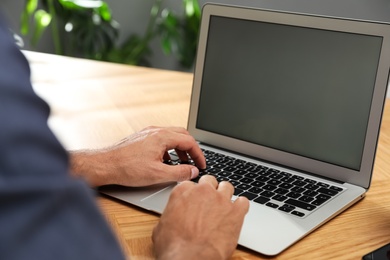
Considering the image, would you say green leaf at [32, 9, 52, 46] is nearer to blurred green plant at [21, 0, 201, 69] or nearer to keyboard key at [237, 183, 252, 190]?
blurred green plant at [21, 0, 201, 69]

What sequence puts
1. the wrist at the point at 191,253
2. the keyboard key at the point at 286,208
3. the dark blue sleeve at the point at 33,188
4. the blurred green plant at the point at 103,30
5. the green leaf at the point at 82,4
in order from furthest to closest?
Answer: the blurred green plant at the point at 103,30 < the green leaf at the point at 82,4 < the keyboard key at the point at 286,208 < the wrist at the point at 191,253 < the dark blue sleeve at the point at 33,188

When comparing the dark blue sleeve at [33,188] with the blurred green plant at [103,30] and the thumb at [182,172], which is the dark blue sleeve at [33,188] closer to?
the thumb at [182,172]

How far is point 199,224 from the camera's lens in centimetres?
83

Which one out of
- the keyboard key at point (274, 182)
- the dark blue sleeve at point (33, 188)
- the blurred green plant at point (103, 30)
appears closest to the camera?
the dark blue sleeve at point (33, 188)

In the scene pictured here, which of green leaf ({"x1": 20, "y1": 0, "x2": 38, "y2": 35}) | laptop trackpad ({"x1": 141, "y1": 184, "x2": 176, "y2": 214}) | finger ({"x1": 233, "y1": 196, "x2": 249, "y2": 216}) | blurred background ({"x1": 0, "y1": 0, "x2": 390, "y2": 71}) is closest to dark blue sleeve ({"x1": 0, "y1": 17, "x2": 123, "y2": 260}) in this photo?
finger ({"x1": 233, "y1": 196, "x2": 249, "y2": 216})

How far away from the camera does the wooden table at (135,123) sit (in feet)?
3.03

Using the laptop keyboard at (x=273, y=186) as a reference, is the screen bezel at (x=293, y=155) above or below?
above

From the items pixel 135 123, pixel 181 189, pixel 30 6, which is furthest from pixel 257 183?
pixel 30 6

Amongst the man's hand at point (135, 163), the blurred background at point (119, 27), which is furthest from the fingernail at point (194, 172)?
the blurred background at point (119, 27)

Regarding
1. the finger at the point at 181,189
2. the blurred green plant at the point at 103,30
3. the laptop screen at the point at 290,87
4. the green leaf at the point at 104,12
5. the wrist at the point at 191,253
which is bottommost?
the blurred green plant at the point at 103,30

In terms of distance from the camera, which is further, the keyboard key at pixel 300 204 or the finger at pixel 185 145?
the finger at pixel 185 145

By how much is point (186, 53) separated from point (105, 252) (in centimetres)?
351

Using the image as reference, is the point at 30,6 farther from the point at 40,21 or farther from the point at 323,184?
the point at 323,184

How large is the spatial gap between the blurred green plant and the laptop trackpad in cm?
280
